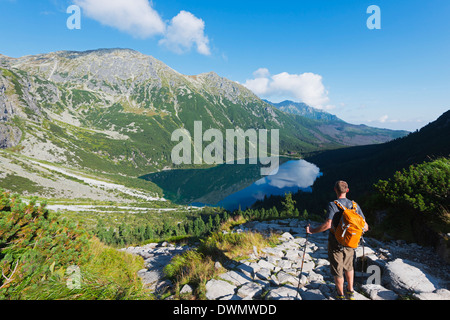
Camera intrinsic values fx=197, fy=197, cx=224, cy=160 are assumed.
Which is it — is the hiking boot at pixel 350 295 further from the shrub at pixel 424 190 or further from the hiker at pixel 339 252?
the shrub at pixel 424 190

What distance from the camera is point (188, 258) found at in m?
7.21

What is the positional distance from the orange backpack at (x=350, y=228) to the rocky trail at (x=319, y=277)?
1.33m

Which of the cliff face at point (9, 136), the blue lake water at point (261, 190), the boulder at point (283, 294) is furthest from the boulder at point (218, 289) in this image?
the cliff face at point (9, 136)

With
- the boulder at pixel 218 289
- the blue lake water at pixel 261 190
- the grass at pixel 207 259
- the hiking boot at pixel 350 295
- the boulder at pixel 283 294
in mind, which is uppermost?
the hiking boot at pixel 350 295

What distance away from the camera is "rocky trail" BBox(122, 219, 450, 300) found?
467cm

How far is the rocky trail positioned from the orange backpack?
1.33 metres

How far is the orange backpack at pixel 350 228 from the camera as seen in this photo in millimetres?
4398

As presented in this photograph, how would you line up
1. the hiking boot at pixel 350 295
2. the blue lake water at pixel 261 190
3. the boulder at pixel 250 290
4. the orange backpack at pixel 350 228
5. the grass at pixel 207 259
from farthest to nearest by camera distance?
the blue lake water at pixel 261 190 → the grass at pixel 207 259 → the boulder at pixel 250 290 → the hiking boot at pixel 350 295 → the orange backpack at pixel 350 228

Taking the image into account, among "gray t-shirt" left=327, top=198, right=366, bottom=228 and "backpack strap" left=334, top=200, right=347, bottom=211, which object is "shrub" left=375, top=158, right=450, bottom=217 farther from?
"backpack strap" left=334, top=200, right=347, bottom=211

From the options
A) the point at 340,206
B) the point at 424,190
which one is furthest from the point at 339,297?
the point at 424,190

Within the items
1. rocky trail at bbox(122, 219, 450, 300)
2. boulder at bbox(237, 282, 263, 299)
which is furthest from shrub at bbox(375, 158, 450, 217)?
boulder at bbox(237, 282, 263, 299)

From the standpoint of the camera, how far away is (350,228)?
4406 mm

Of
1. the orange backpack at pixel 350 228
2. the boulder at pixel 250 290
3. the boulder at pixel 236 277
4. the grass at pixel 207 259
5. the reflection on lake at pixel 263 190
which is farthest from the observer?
the reflection on lake at pixel 263 190
